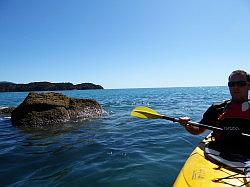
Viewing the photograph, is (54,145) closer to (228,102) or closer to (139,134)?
(139,134)

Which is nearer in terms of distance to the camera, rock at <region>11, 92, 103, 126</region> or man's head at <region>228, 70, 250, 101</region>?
man's head at <region>228, 70, 250, 101</region>

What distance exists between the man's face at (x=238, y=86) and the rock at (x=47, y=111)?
10098 mm

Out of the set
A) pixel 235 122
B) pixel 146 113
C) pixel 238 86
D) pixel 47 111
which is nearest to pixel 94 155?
pixel 146 113

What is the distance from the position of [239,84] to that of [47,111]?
10.8m

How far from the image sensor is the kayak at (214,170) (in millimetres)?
3625

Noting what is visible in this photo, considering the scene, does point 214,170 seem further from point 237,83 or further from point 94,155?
point 94,155

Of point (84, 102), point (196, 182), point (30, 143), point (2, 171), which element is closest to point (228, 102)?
point (196, 182)

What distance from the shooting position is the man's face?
4.47 meters

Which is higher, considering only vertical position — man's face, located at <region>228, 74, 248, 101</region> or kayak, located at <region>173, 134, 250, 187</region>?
man's face, located at <region>228, 74, 248, 101</region>

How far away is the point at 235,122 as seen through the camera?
446 cm

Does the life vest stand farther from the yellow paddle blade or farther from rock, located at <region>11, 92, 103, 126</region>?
rock, located at <region>11, 92, 103, 126</region>

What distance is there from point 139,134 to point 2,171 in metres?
5.20

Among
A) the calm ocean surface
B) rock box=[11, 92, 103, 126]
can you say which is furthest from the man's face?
rock box=[11, 92, 103, 126]

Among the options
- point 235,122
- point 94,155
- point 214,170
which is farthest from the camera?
point 94,155
